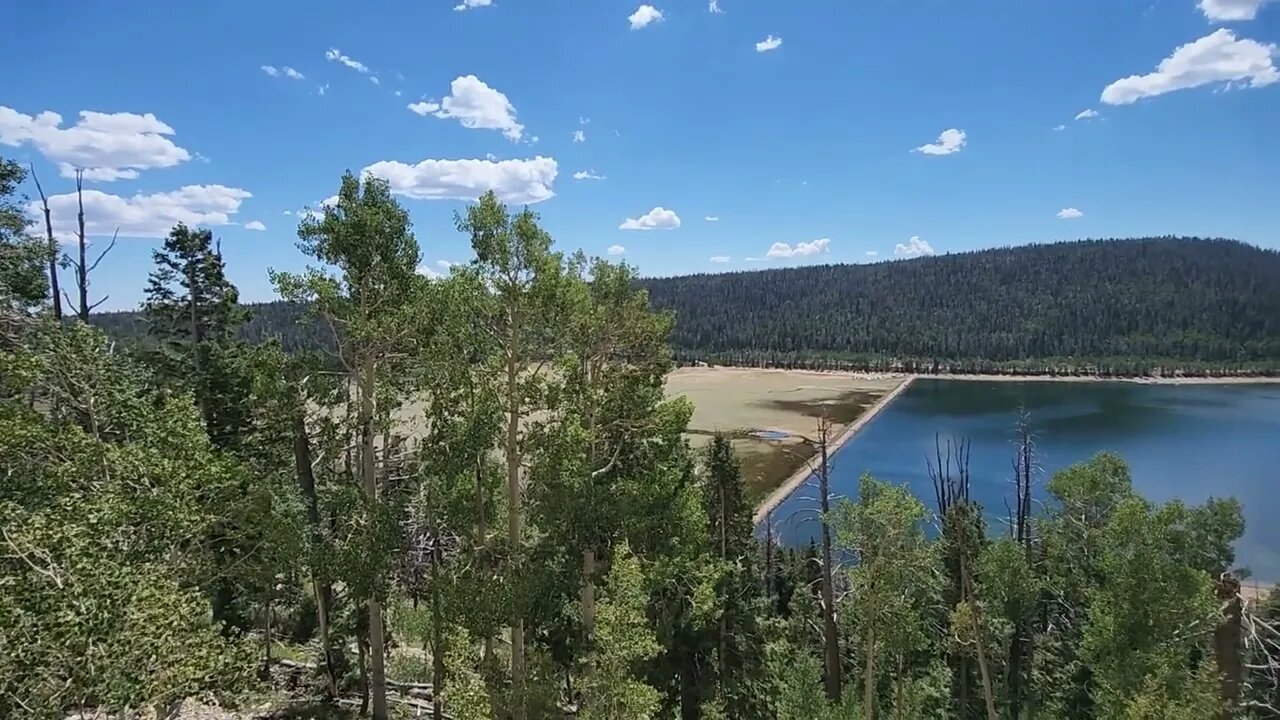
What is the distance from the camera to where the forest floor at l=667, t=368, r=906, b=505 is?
69.2 metres

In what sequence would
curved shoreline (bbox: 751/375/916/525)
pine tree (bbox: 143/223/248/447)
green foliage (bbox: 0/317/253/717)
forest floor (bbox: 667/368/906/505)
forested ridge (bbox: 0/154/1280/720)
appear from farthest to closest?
forest floor (bbox: 667/368/906/505) → curved shoreline (bbox: 751/375/916/525) → pine tree (bbox: 143/223/248/447) → forested ridge (bbox: 0/154/1280/720) → green foliage (bbox: 0/317/253/717)

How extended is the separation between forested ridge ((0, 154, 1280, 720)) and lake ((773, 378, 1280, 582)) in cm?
1412

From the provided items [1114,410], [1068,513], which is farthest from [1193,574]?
[1114,410]

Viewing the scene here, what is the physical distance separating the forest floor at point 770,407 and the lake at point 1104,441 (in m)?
3.98

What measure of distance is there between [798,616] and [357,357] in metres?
19.1

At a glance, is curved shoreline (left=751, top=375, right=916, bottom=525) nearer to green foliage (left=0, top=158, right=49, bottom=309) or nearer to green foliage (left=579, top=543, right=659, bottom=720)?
green foliage (left=579, top=543, right=659, bottom=720)

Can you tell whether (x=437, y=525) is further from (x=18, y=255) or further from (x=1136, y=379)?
(x=1136, y=379)

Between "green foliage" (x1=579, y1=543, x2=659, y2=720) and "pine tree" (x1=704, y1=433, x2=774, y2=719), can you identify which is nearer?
"green foliage" (x1=579, y1=543, x2=659, y2=720)

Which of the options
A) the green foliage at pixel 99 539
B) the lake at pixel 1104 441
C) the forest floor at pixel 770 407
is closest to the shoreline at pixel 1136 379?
the lake at pixel 1104 441

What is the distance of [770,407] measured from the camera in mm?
109750

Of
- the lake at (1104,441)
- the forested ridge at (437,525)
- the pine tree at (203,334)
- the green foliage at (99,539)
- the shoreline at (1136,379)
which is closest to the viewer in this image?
the green foliage at (99,539)

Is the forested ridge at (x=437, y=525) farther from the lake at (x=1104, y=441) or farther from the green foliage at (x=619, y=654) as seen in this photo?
the lake at (x=1104, y=441)

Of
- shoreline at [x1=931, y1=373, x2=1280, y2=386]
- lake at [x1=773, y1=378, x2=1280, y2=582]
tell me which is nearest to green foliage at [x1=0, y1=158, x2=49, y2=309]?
lake at [x1=773, y1=378, x2=1280, y2=582]

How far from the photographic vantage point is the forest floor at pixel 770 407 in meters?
69.2
